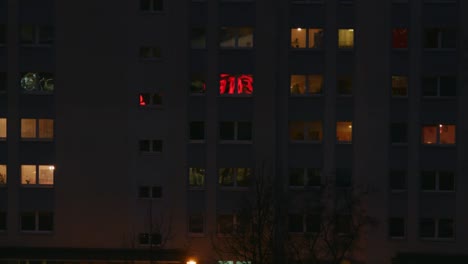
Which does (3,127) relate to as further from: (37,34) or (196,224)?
(196,224)

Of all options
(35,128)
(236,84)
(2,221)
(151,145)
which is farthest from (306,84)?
(2,221)

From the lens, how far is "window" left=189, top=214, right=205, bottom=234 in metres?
37.7

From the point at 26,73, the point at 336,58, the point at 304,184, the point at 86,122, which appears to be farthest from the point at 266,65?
the point at 26,73

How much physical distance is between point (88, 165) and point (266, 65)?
10.3 meters

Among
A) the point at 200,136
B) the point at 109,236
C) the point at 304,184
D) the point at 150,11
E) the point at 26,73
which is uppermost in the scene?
the point at 150,11

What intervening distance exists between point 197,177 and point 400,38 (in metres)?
12.4

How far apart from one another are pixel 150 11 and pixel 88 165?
8.40m

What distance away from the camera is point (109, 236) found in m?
37.4

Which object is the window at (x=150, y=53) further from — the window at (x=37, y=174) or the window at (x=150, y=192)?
the window at (x=37, y=174)

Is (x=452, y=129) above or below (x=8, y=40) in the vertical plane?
below

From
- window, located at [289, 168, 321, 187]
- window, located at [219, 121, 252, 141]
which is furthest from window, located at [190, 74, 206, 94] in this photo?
window, located at [289, 168, 321, 187]

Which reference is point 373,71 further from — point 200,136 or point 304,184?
point 200,136

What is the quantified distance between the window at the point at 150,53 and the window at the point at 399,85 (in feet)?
39.3

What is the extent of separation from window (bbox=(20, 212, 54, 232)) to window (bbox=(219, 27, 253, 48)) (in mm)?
12446
